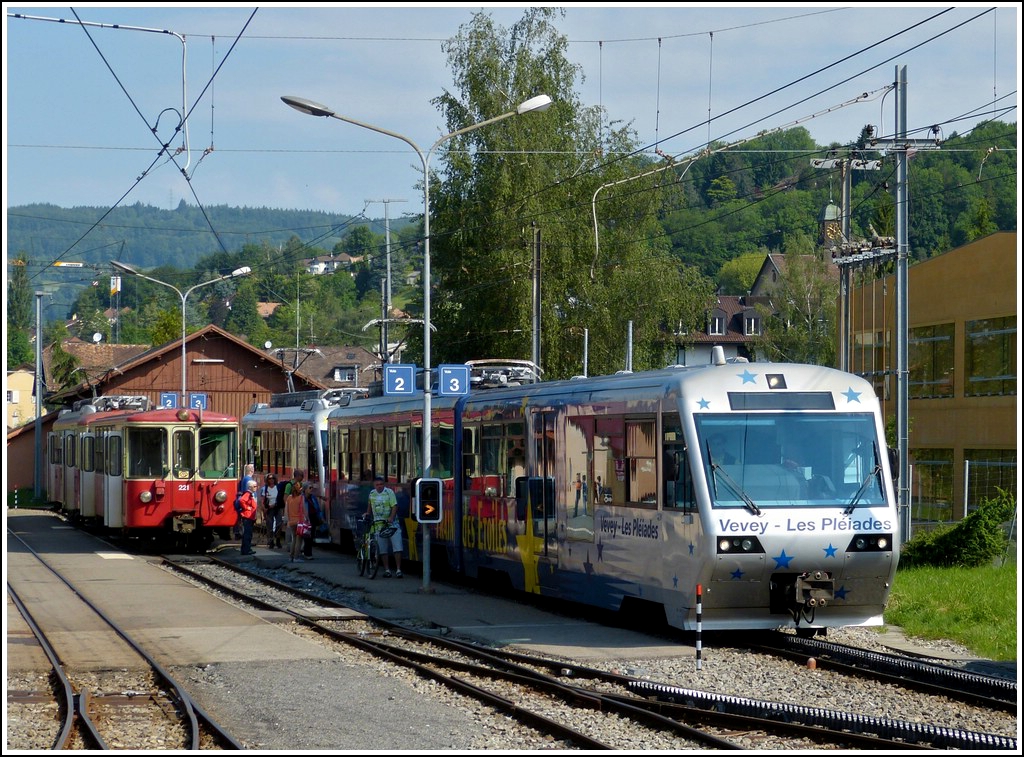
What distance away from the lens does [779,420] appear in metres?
14.4

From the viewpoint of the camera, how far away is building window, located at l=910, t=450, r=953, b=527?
110 ft

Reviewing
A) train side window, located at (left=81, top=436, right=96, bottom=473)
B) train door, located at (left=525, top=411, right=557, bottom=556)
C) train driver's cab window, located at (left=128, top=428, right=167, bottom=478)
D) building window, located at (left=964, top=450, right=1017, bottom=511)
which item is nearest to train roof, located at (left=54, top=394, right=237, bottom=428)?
train driver's cab window, located at (left=128, top=428, right=167, bottom=478)

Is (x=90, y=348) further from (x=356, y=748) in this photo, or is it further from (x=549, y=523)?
(x=356, y=748)

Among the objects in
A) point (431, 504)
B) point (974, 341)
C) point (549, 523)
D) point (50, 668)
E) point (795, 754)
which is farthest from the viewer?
point (974, 341)

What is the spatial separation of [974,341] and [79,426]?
22231 mm

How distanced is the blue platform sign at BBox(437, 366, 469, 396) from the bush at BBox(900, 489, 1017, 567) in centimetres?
703

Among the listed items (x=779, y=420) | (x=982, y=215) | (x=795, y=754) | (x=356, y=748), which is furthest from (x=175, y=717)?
(x=982, y=215)

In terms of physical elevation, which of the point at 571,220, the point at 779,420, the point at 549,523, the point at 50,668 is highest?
the point at 571,220

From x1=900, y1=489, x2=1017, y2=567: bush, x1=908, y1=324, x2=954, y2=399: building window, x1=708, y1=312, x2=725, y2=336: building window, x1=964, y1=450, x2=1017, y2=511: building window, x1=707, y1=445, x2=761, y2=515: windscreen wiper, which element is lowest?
x1=900, y1=489, x2=1017, y2=567: bush

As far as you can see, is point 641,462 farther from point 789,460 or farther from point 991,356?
point 991,356

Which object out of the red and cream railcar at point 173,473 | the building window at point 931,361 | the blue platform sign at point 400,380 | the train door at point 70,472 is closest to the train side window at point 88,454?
the train door at point 70,472

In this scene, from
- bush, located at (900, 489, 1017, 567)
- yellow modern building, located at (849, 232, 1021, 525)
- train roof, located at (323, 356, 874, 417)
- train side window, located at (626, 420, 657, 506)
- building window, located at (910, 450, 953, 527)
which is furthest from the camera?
building window, located at (910, 450, 953, 527)

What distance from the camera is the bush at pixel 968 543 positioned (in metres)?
20.6

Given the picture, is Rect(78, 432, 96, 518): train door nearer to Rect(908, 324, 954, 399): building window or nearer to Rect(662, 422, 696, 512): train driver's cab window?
Rect(908, 324, 954, 399): building window
